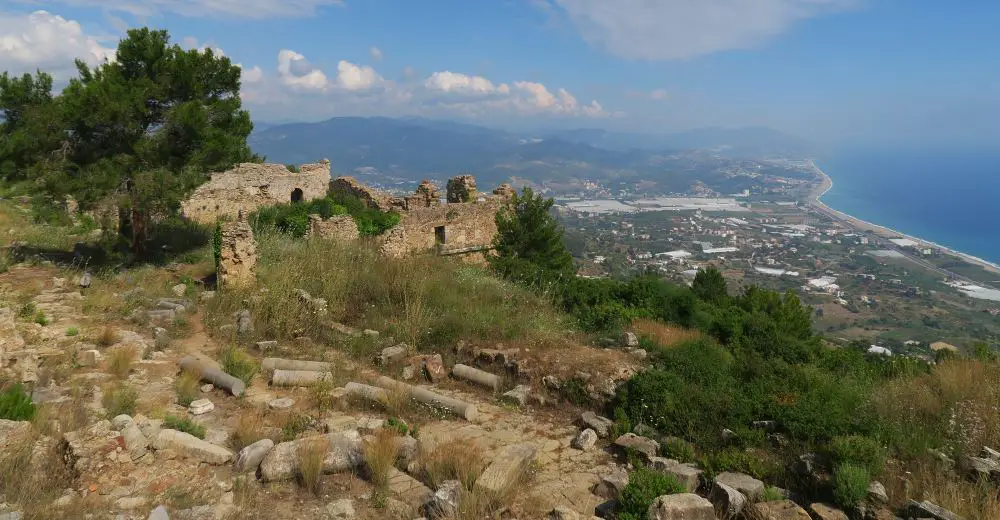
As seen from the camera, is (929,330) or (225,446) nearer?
(225,446)

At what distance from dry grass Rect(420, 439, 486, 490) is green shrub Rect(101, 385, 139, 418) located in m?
3.28

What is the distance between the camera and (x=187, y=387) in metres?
6.53

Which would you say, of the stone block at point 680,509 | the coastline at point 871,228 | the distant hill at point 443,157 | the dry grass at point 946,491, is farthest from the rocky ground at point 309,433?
the distant hill at point 443,157

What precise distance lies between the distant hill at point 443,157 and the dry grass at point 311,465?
317 ft

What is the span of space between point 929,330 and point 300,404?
3999 centimetres

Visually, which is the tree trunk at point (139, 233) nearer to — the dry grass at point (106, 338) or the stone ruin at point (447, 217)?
the stone ruin at point (447, 217)

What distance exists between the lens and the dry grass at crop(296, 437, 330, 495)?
15.5ft

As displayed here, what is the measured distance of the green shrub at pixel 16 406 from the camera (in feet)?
16.4

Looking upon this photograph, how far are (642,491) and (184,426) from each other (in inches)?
182

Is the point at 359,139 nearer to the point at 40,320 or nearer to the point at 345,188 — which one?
the point at 345,188

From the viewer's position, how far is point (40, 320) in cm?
830

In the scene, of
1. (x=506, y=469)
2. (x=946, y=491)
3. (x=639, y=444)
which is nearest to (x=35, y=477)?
(x=506, y=469)

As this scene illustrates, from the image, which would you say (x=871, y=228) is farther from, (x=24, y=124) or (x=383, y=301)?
(x=24, y=124)

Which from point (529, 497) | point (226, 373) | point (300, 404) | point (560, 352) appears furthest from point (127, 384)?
point (560, 352)
